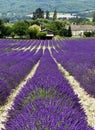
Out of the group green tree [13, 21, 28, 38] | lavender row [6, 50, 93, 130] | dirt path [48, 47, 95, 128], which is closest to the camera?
lavender row [6, 50, 93, 130]

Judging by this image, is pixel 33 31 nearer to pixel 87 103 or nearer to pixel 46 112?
pixel 87 103

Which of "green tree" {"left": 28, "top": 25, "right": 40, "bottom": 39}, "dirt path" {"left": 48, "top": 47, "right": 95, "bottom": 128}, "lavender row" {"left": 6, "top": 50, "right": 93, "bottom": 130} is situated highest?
"lavender row" {"left": 6, "top": 50, "right": 93, "bottom": 130}

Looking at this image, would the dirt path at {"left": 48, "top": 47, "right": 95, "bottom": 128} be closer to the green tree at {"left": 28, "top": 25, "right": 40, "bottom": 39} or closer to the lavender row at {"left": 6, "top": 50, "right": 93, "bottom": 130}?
the lavender row at {"left": 6, "top": 50, "right": 93, "bottom": 130}

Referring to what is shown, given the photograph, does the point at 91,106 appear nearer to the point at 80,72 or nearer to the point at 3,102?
the point at 3,102

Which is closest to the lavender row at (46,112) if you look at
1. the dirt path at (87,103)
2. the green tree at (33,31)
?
the dirt path at (87,103)

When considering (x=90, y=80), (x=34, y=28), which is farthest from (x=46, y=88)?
(x=34, y=28)

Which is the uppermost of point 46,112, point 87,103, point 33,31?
point 46,112

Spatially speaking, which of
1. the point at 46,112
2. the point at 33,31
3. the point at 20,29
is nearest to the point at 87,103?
the point at 46,112

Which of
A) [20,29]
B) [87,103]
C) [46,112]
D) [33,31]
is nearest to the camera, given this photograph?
[46,112]

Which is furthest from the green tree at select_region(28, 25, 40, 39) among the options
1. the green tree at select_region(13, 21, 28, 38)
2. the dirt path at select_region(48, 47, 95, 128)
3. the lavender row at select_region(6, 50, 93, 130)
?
the lavender row at select_region(6, 50, 93, 130)

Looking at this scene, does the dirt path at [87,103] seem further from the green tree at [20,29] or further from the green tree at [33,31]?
the green tree at [20,29]

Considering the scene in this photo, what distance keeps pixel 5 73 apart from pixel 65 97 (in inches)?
253

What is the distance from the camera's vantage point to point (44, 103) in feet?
17.9

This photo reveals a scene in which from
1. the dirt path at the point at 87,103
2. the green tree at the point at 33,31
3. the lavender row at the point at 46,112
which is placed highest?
the lavender row at the point at 46,112
